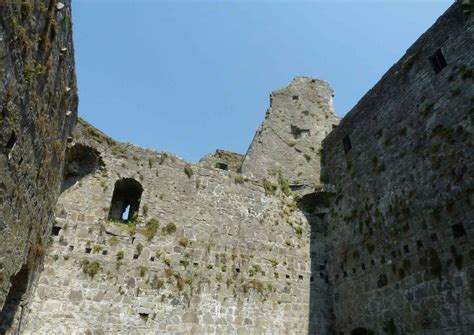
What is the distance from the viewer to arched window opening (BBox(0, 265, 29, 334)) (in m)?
8.28

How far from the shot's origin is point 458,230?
337 inches

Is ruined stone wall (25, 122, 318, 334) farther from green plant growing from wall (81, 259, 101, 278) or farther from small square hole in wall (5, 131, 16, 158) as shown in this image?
small square hole in wall (5, 131, 16, 158)

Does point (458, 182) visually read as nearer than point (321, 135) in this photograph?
Yes

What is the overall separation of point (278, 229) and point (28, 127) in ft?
29.8

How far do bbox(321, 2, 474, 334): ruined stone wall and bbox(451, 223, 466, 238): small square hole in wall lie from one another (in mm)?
24

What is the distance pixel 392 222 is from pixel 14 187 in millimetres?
9423

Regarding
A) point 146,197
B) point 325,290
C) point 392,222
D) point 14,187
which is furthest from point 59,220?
point 392,222

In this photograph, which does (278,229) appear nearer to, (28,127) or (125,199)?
(125,199)

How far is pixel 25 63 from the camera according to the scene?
5918mm

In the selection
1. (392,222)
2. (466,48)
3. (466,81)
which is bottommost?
(392,222)

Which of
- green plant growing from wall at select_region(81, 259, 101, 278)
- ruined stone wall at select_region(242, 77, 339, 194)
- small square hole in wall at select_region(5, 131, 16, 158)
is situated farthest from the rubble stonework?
small square hole in wall at select_region(5, 131, 16, 158)

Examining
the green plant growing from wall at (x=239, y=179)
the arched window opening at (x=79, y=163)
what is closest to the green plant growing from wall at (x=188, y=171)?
the green plant growing from wall at (x=239, y=179)

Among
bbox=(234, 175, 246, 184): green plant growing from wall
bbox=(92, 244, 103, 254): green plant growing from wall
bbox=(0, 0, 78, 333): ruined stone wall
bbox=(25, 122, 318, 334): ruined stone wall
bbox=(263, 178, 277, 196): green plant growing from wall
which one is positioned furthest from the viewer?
bbox=(263, 178, 277, 196): green plant growing from wall

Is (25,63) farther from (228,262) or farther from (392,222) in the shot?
(392,222)
